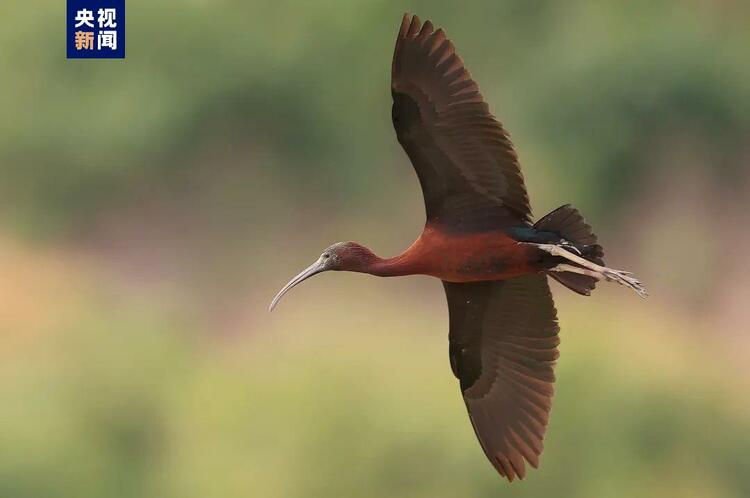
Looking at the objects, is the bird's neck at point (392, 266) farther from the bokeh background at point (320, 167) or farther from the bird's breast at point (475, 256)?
the bokeh background at point (320, 167)

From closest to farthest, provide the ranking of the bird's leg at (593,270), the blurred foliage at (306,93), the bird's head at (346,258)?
the bird's leg at (593,270)
the bird's head at (346,258)
the blurred foliage at (306,93)

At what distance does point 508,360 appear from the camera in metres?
10.5

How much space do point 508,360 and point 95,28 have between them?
958 centimetres

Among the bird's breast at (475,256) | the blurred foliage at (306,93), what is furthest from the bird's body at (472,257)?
the blurred foliage at (306,93)

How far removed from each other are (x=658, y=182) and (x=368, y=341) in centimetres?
507

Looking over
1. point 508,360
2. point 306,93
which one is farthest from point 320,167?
point 508,360

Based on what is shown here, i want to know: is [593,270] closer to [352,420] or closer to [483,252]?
[483,252]

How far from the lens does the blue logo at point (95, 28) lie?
1769 cm

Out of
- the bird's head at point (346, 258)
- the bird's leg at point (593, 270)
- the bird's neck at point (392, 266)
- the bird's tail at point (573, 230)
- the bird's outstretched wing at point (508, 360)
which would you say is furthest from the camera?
the bird's outstretched wing at point (508, 360)

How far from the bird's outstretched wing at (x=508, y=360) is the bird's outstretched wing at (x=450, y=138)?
74 cm

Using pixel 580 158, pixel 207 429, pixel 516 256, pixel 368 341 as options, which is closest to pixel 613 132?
pixel 580 158

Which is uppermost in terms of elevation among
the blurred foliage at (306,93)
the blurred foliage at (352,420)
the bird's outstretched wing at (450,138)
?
the blurred foliage at (306,93)

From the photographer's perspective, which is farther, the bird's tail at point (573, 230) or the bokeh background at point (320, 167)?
the bokeh background at point (320, 167)

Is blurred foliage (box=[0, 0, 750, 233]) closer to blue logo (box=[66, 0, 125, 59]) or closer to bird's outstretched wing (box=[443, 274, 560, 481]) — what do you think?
blue logo (box=[66, 0, 125, 59])
